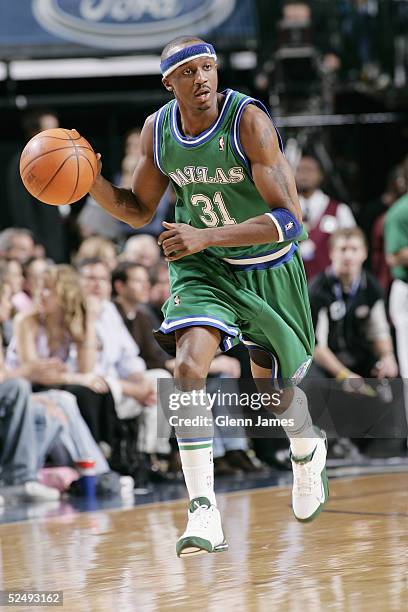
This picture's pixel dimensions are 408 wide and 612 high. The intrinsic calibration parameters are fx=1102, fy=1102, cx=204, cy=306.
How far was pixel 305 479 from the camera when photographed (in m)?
5.29

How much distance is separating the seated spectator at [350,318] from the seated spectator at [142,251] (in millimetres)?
1356

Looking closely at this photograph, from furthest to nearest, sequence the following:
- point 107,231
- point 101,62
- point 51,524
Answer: point 101,62 → point 107,231 → point 51,524

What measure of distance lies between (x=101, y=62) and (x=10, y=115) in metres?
0.98

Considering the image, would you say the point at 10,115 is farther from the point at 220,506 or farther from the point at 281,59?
the point at 220,506

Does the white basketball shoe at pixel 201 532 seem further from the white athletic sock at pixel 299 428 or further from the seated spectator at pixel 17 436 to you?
the seated spectator at pixel 17 436

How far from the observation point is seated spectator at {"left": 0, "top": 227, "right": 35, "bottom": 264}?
8688mm

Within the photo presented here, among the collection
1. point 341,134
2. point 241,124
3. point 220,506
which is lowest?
point 220,506

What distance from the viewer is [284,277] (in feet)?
17.0

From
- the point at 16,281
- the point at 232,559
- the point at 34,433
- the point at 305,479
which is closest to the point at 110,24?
the point at 16,281

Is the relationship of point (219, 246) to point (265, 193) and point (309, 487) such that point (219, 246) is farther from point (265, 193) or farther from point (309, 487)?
point (309, 487)

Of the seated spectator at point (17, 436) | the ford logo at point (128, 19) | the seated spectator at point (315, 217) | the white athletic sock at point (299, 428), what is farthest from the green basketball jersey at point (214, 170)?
the ford logo at point (128, 19)

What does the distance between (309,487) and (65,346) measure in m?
3.28

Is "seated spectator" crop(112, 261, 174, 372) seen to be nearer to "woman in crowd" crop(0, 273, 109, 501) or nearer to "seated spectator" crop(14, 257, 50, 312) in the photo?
"seated spectator" crop(14, 257, 50, 312)

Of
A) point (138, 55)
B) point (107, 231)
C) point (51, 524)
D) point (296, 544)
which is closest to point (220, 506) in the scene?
point (51, 524)
